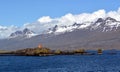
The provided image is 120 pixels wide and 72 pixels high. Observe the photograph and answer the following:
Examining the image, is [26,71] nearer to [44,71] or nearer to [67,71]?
[44,71]

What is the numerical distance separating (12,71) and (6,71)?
6.98 ft

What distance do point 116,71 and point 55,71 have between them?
19840mm

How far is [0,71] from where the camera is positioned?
447 ft

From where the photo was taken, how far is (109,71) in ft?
412

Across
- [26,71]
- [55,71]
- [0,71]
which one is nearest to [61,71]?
[55,71]

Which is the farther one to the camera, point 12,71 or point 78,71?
point 12,71

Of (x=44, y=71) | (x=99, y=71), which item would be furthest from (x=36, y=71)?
(x=99, y=71)

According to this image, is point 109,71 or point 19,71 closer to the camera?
point 109,71

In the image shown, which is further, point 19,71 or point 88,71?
point 19,71

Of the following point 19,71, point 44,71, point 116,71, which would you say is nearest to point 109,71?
point 116,71

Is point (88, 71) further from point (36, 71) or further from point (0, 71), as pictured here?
point (0, 71)

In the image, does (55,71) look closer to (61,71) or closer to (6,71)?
(61,71)

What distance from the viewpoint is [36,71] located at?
13225 centimetres

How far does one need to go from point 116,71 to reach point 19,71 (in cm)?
3290
